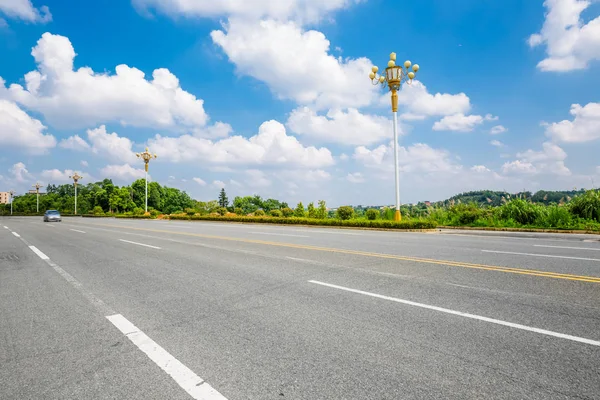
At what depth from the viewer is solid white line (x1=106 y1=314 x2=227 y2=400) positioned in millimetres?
2689

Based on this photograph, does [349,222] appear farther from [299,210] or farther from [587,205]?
[587,205]

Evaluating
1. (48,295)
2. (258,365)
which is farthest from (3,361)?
(48,295)

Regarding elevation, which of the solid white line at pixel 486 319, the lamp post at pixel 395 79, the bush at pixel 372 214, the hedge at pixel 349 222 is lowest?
the solid white line at pixel 486 319

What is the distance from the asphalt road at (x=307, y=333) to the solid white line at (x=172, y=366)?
19 millimetres

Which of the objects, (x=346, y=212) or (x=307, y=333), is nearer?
(x=307, y=333)

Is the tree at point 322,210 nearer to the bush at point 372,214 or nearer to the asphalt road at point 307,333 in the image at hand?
the bush at point 372,214

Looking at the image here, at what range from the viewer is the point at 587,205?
1723cm

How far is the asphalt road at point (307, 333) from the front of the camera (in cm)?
277

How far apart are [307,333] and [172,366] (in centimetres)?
143

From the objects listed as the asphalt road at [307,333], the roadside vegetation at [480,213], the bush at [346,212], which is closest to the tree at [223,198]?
the roadside vegetation at [480,213]

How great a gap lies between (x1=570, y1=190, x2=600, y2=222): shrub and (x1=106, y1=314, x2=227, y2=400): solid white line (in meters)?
20.5

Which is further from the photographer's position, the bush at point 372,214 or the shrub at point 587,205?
the bush at point 372,214

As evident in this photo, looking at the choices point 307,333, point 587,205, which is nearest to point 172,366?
point 307,333

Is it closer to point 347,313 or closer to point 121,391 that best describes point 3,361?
point 121,391
